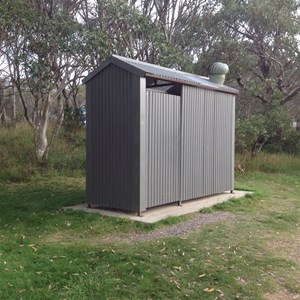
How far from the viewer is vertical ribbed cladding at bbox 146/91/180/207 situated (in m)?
7.08

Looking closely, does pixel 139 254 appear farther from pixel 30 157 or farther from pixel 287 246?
pixel 30 157

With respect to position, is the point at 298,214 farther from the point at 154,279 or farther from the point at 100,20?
the point at 100,20

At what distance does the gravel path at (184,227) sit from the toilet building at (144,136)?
73cm

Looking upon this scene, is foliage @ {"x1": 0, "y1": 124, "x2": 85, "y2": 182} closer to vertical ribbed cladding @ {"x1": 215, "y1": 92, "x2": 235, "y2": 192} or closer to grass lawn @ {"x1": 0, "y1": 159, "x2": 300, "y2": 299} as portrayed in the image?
grass lawn @ {"x1": 0, "y1": 159, "x2": 300, "y2": 299}

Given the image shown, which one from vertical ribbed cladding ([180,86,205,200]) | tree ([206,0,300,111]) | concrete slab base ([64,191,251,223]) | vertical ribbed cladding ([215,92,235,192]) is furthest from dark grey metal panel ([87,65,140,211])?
tree ([206,0,300,111])

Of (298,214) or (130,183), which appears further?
(298,214)

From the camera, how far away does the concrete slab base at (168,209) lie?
22.5 feet

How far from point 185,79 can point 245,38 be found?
9901mm

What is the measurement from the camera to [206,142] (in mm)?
8492

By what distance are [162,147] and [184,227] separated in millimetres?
1533

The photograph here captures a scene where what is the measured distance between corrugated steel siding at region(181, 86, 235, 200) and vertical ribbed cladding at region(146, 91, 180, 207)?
0.76 feet

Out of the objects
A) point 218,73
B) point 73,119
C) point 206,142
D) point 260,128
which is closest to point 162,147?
point 206,142

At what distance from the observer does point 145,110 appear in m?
6.91

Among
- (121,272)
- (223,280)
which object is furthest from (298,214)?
(121,272)
